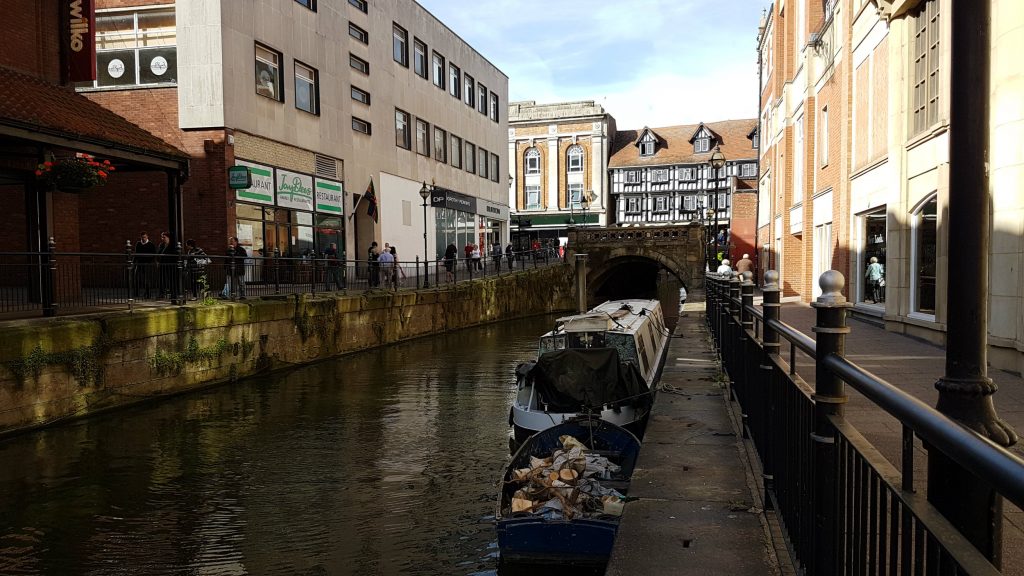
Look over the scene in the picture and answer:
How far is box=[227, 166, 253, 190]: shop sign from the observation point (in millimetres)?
21641

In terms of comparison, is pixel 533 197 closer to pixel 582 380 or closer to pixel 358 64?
pixel 358 64

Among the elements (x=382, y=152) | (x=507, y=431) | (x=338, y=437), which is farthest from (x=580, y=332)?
(x=382, y=152)

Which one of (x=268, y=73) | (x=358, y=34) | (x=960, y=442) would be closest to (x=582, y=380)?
(x=960, y=442)

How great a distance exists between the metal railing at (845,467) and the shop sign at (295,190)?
2163 cm

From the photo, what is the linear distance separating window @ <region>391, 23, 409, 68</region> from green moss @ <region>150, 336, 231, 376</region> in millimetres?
19405

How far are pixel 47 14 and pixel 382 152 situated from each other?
50.8 feet

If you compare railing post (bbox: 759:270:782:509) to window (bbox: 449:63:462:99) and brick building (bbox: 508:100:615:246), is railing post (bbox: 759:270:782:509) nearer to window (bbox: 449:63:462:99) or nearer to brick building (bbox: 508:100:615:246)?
window (bbox: 449:63:462:99)

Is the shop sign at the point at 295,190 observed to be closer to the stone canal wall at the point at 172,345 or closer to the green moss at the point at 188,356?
the stone canal wall at the point at 172,345

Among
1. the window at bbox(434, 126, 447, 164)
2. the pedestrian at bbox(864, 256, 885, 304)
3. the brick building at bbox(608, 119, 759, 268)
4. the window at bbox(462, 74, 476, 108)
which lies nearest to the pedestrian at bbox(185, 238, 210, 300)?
the pedestrian at bbox(864, 256, 885, 304)

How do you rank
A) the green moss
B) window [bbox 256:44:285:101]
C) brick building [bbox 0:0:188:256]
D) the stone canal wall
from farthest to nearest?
window [bbox 256:44:285:101], the green moss, brick building [bbox 0:0:188:256], the stone canal wall

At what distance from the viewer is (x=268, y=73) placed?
79.3 ft

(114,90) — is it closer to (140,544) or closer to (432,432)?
(432,432)

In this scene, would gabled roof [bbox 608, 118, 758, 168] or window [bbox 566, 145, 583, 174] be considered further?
window [bbox 566, 145, 583, 174]

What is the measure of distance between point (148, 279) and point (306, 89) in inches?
518
